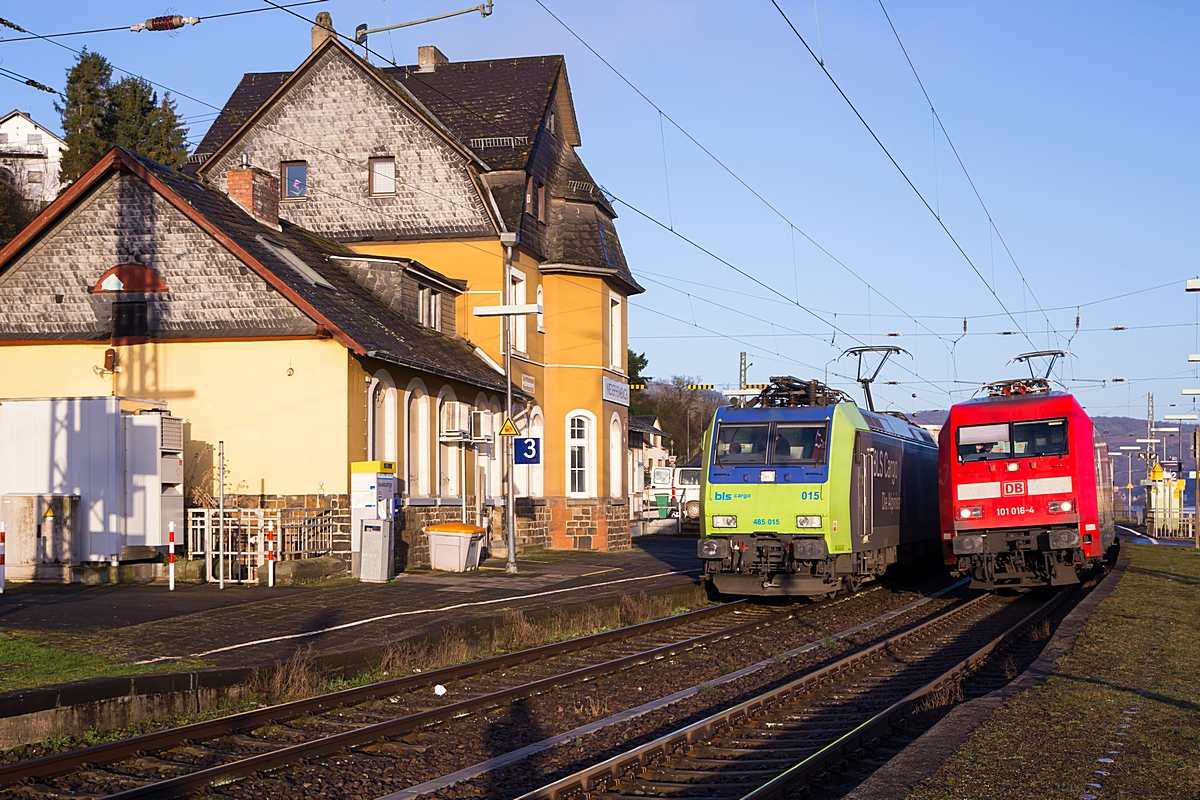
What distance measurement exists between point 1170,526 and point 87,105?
55.9 metres

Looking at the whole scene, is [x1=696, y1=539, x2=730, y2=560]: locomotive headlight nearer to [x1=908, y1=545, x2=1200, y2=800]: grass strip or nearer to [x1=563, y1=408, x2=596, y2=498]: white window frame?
[x1=908, y1=545, x2=1200, y2=800]: grass strip

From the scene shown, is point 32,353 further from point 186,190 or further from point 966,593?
point 966,593

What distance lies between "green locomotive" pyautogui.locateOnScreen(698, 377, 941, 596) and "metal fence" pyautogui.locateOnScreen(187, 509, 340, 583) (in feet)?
21.7

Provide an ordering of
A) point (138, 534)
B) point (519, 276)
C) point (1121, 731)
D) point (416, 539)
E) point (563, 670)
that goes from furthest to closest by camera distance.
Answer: point (519, 276) → point (416, 539) → point (138, 534) → point (563, 670) → point (1121, 731)

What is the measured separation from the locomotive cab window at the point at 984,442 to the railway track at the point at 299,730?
28.1 ft

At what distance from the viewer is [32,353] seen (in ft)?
76.9

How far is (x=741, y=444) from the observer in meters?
20.7

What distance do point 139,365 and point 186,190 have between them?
3726 millimetres

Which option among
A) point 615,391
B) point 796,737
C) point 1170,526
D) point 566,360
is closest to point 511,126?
point 566,360

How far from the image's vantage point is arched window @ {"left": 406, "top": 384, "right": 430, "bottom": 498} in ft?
83.4

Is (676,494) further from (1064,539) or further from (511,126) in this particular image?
(1064,539)

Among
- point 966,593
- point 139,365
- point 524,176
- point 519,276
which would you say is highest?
point 524,176

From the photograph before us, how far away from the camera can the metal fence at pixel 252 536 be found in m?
20.1

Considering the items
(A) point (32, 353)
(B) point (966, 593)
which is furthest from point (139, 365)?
(B) point (966, 593)
